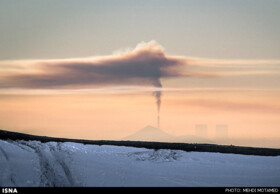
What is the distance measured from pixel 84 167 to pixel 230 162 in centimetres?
638

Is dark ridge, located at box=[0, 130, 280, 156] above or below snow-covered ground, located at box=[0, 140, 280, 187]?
above

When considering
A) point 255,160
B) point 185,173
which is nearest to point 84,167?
point 185,173

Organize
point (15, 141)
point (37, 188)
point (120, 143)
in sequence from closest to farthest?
point (37, 188)
point (15, 141)
point (120, 143)

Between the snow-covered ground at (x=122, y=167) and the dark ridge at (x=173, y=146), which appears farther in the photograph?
the dark ridge at (x=173, y=146)

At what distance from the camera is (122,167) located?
1598 centimetres

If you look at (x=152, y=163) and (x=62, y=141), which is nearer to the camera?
(x=152, y=163)

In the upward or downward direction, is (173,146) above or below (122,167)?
above

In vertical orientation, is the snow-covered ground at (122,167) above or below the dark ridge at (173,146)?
below

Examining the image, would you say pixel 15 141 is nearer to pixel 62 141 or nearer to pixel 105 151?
pixel 62 141

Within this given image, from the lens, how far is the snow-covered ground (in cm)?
1455

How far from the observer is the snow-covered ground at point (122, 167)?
1455 cm

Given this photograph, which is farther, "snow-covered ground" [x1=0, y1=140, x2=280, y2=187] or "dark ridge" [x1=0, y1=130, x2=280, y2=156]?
"dark ridge" [x1=0, y1=130, x2=280, y2=156]

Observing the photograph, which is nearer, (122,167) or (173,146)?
(122,167)

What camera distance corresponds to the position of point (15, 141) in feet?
60.8
